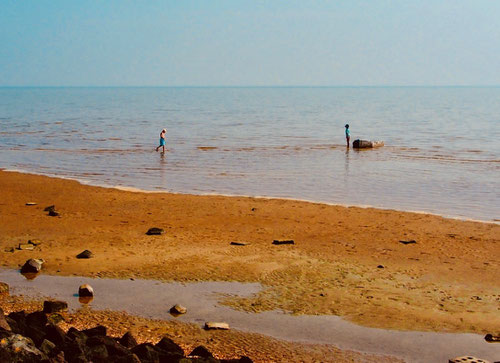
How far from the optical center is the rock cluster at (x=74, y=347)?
674 cm

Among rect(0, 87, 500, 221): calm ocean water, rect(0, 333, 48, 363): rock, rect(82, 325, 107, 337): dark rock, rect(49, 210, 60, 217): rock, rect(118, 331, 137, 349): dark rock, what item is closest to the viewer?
rect(0, 333, 48, 363): rock

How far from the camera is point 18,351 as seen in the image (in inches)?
264

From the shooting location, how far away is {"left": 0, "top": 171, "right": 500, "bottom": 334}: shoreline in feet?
33.4

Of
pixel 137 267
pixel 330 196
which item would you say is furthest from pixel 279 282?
pixel 330 196

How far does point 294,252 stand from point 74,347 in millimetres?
6852

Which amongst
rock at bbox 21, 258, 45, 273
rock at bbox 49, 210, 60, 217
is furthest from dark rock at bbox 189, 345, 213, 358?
rock at bbox 49, 210, 60, 217

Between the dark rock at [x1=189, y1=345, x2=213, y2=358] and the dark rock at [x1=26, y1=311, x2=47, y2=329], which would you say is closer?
the dark rock at [x1=189, y1=345, x2=213, y2=358]

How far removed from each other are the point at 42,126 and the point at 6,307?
5138 cm

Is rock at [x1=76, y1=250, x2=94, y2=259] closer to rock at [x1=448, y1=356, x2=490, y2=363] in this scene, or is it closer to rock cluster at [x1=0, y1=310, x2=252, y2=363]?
rock cluster at [x1=0, y1=310, x2=252, y2=363]

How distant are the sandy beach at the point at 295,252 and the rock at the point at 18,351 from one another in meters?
3.92

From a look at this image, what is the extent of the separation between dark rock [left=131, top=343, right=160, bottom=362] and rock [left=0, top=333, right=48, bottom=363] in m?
1.03

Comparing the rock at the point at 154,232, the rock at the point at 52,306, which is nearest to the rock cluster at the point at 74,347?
the rock at the point at 52,306

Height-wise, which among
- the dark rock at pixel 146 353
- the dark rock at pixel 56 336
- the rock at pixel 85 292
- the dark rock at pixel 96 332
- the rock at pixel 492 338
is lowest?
the rock at pixel 492 338

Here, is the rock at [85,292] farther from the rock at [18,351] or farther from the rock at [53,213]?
the rock at [53,213]
